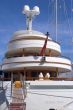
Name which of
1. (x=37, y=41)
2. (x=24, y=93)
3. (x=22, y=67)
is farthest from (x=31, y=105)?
(x=37, y=41)

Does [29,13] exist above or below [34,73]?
above

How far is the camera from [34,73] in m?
45.6

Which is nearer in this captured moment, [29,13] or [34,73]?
[34,73]

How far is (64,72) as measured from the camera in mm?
48688

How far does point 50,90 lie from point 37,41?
1031 centimetres

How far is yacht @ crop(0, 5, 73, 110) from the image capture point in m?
36.2

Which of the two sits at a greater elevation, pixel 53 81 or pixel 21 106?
pixel 53 81

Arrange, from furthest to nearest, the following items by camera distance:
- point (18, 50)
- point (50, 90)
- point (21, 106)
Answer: point (18, 50)
point (50, 90)
point (21, 106)

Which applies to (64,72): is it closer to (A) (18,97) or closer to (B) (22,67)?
(B) (22,67)

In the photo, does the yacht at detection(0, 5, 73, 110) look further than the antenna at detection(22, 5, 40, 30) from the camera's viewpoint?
No

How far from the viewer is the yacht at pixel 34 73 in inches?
1423

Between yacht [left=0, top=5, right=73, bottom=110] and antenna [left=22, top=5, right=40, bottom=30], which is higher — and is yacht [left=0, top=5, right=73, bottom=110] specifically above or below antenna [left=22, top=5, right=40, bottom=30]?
below

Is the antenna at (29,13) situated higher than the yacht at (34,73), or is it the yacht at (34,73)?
the antenna at (29,13)

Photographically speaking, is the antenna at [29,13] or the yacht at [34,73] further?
the antenna at [29,13]
